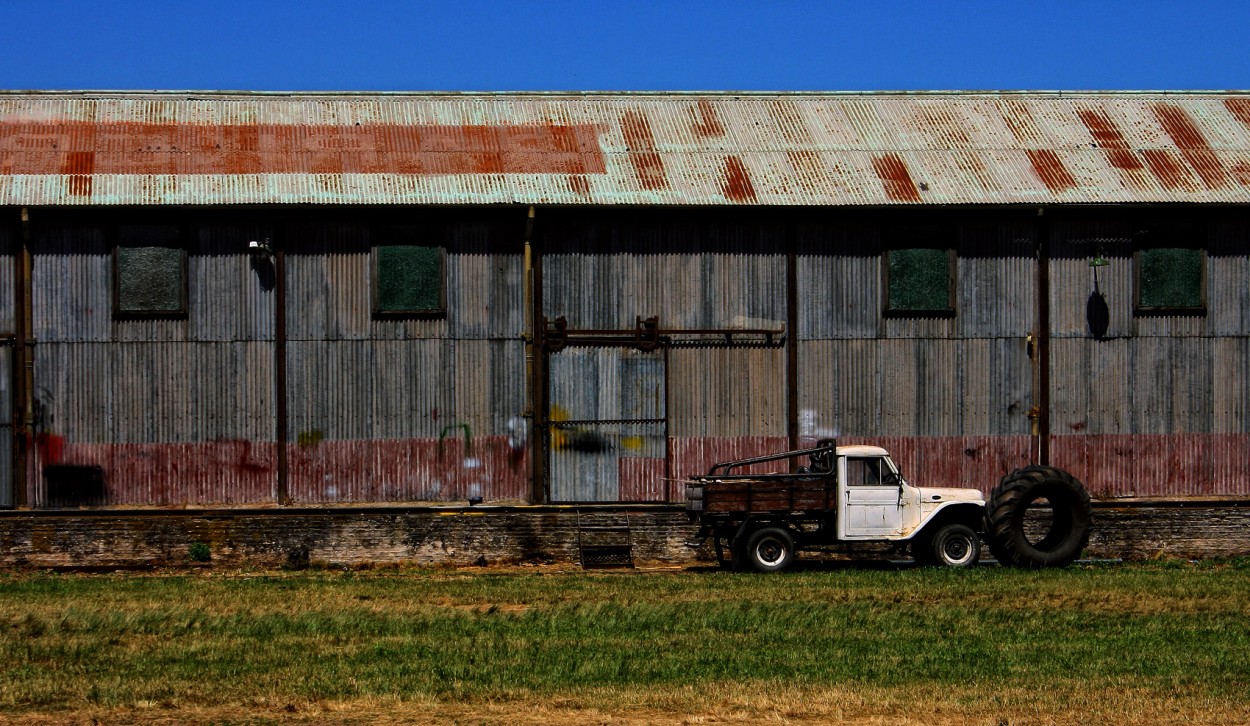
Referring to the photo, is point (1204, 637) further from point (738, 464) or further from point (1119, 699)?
point (738, 464)

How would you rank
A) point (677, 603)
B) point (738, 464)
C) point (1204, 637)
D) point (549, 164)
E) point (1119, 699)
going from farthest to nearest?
point (549, 164) → point (738, 464) → point (677, 603) → point (1204, 637) → point (1119, 699)

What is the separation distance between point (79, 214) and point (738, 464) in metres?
11.9

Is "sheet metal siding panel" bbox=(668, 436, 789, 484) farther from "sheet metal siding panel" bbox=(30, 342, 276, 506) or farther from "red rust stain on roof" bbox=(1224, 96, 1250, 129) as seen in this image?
"red rust stain on roof" bbox=(1224, 96, 1250, 129)

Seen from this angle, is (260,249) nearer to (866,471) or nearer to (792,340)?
(792,340)

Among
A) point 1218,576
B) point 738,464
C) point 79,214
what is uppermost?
point 79,214

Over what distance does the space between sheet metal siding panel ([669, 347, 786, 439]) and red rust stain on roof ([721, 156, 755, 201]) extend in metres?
2.70

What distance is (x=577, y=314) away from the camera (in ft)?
96.7

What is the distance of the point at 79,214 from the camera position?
2877 cm

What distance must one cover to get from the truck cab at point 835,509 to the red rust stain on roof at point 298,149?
7.76 meters

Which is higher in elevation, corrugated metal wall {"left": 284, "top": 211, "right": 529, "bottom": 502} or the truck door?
corrugated metal wall {"left": 284, "top": 211, "right": 529, "bottom": 502}

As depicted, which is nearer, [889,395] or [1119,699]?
[1119,699]

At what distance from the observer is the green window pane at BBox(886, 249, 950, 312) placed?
3002 centimetres

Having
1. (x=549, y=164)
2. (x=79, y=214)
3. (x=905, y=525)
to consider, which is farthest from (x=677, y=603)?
(x=79, y=214)

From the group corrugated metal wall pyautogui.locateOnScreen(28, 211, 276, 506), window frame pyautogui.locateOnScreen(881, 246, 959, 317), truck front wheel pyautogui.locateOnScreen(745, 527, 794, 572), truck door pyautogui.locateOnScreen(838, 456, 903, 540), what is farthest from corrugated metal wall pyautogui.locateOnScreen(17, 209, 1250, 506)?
truck door pyautogui.locateOnScreen(838, 456, 903, 540)
